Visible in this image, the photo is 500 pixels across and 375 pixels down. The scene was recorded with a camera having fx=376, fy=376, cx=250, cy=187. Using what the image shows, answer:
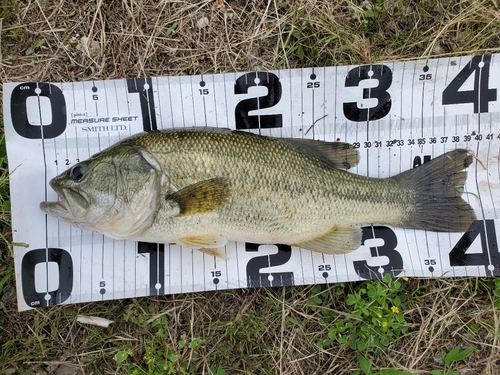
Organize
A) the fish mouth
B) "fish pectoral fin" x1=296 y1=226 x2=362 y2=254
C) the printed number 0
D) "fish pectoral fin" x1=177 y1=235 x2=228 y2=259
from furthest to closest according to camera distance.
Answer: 1. the printed number 0
2. "fish pectoral fin" x1=296 y1=226 x2=362 y2=254
3. "fish pectoral fin" x1=177 y1=235 x2=228 y2=259
4. the fish mouth

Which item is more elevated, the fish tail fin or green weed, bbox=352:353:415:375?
the fish tail fin

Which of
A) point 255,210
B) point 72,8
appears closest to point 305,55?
point 255,210

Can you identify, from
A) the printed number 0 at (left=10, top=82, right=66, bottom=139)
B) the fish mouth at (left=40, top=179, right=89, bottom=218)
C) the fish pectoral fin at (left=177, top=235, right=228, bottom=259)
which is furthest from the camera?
the printed number 0 at (left=10, top=82, right=66, bottom=139)

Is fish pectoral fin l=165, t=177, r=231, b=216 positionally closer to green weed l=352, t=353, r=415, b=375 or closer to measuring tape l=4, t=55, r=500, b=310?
measuring tape l=4, t=55, r=500, b=310

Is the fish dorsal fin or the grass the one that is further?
the grass

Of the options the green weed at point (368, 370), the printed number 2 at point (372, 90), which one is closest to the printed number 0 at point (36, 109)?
the printed number 2 at point (372, 90)

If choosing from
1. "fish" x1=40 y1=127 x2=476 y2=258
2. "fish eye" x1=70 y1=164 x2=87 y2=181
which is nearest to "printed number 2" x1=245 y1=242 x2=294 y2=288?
"fish" x1=40 y1=127 x2=476 y2=258

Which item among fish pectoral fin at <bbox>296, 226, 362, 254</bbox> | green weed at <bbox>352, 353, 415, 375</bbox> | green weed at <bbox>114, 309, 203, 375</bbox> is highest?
fish pectoral fin at <bbox>296, 226, 362, 254</bbox>
